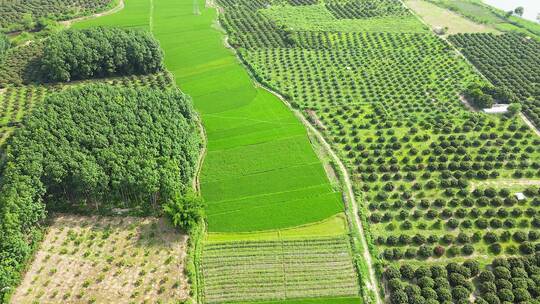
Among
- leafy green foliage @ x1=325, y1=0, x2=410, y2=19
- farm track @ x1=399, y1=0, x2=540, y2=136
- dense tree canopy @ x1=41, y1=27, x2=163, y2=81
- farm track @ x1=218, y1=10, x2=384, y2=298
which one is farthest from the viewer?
leafy green foliage @ x1=325, y1=0, x2=410, y2=19

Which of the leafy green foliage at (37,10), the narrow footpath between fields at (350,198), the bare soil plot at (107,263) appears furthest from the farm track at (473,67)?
the leafy green foliage at (37,10)

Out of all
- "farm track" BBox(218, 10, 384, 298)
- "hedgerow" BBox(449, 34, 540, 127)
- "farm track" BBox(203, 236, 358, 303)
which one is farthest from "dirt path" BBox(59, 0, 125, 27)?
"hedgerow" BBox(449, 34, 540, 127)

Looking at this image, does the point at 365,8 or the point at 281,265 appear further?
the point at 365,8

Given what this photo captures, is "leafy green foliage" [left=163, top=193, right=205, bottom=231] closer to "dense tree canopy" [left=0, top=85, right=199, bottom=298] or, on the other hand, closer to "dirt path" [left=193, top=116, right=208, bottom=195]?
"dense tree canopy" [left=0, top=85, right=199, bottom=298]

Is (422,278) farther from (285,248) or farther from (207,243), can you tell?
(207,243)

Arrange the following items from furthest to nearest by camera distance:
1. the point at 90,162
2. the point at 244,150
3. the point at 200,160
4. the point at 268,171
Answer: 1. the point at 244,150
2. the point at 200,160
3. the point at 268,171
4. the point at 90,162

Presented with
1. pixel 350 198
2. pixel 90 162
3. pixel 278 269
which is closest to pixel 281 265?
pixel 278 269

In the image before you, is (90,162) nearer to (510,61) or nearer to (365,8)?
(510,61)

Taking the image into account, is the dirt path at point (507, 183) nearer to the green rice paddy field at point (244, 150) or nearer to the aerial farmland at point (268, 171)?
the aerial farmland at point (268, 171)
